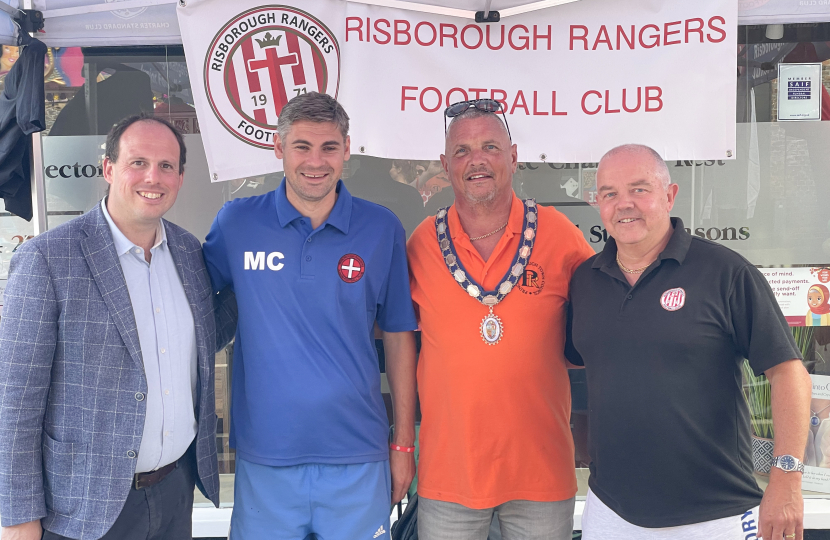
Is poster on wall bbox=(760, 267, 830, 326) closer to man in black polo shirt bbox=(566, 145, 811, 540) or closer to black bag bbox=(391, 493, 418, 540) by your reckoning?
man in black polo shirt bbox=(566, 145, 811, 540)

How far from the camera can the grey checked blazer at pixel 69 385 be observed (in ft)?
6.24

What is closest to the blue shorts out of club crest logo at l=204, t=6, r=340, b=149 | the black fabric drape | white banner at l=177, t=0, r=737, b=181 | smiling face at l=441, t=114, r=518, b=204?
smiling face at l=441, t=114, r=518, b=204

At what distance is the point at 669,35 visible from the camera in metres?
3.33

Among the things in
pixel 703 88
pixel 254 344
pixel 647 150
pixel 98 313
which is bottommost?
pixel 254 344

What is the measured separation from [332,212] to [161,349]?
0.78 metres

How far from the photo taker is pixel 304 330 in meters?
Answer: 2.33

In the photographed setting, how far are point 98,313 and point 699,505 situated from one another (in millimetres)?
1982

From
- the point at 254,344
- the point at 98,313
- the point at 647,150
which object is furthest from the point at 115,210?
the point at 647,150

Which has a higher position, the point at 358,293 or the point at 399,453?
the point at 358,293

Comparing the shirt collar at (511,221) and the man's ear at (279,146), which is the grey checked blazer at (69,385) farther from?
the shirt collar at (511,221)

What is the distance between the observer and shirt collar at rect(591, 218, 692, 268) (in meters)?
2.10

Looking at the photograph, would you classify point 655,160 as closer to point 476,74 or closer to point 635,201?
point 635,201

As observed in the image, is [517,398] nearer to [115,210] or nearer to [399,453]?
[399,453]

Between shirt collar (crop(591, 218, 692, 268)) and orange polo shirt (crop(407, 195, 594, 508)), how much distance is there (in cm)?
22
